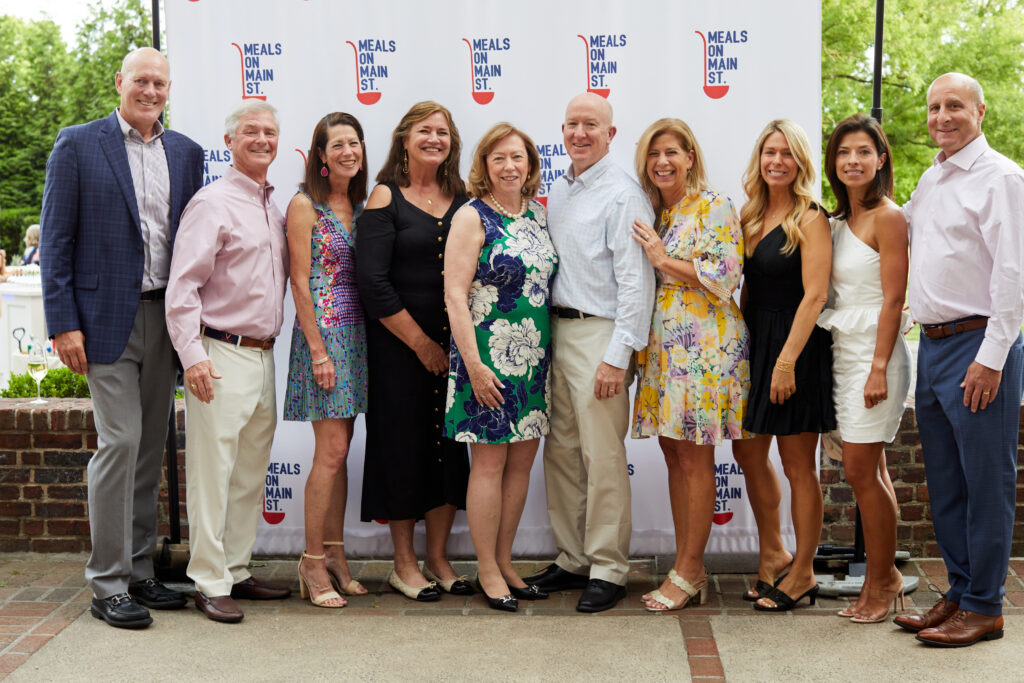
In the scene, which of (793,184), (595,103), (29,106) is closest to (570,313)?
(595,103)

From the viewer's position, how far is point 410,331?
3.91 meters

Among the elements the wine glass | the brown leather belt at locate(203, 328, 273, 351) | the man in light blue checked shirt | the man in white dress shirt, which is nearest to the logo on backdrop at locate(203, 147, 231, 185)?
the brown leather belt at locate(203, 328, 273, 351)

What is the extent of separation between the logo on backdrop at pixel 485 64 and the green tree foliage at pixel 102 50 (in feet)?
60.5

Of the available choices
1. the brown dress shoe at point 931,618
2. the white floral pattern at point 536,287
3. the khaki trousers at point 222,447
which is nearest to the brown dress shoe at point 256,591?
the khaki trousers at point 222,447

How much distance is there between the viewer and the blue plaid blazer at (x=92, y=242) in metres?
3.71

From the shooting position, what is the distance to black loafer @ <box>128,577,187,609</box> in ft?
13.1

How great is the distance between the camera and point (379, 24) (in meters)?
4.39

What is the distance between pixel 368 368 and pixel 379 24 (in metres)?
1.52

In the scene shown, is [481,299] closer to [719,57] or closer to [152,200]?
[152,200]

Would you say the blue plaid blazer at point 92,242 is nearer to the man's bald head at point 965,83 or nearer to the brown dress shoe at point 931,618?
the man's bald head at point 965,83

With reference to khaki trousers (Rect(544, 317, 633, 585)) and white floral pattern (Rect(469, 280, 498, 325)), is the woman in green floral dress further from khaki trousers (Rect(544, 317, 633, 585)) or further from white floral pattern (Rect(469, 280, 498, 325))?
khaki trousers (Rect(544, 317, 633, 585))

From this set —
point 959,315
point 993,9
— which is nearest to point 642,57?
point 959,315

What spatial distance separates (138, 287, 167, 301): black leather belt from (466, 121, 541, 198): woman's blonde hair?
1246 mm

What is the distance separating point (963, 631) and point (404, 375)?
2.23m
